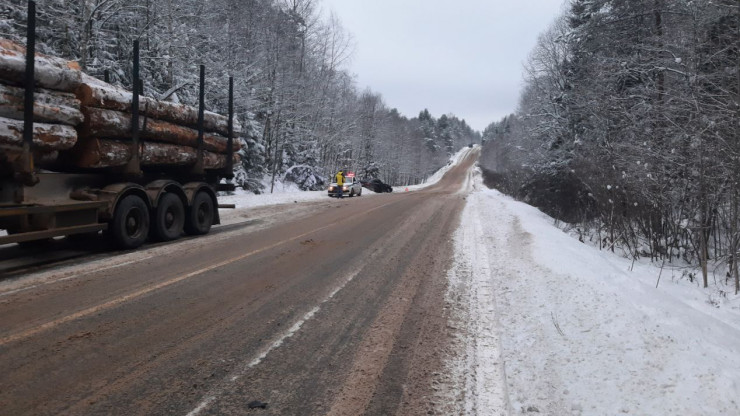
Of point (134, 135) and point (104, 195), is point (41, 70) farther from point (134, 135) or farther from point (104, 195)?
point (104, 195)

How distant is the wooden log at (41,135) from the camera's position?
5.94 meters

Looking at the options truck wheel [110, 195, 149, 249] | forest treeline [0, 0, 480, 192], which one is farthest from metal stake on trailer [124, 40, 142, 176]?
forest treeline [0, 0, 480, 192]

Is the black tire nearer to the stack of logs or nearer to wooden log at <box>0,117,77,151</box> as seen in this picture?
the stack of logs

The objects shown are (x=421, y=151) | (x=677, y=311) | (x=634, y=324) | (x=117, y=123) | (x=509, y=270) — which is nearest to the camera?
(x=634, y=324)

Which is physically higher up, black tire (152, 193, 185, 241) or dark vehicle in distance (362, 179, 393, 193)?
dark vehicle in distance (362, 179, 393, 193)

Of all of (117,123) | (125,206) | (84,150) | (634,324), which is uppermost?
(117,123)

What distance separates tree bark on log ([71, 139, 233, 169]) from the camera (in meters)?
7.43

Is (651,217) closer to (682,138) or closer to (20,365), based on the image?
(682,138)

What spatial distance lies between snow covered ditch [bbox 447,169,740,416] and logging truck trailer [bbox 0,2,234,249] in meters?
5.95

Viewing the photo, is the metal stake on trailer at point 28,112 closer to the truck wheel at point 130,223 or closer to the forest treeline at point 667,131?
the truck wheel at point 130,223

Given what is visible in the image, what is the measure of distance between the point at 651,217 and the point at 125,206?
11512 mm

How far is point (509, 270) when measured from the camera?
284 inches

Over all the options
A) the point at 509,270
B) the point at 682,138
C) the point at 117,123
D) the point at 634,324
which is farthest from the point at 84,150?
the point at 682,138

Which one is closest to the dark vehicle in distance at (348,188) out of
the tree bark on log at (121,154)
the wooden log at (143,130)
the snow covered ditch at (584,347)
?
the wooden log at (143,130)
